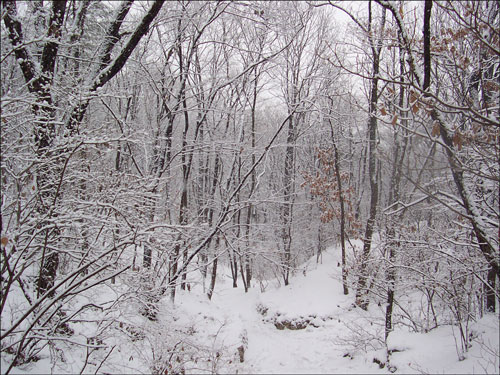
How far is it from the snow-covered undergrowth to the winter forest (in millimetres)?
64

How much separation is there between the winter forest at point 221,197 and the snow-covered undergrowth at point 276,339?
6cm

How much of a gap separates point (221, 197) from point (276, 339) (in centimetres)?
570

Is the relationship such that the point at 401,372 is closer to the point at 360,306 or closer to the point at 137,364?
the point at 360,306

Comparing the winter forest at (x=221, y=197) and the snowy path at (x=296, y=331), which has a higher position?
the winter forest at (x=221, y=197)

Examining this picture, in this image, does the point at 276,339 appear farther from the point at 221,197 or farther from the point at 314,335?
the point at 221,197

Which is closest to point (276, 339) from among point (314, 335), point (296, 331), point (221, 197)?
point (296, 331)

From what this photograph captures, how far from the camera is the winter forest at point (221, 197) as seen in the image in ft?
9.70

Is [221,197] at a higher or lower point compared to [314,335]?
higher

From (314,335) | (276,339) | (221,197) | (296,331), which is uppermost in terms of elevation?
(221,197)

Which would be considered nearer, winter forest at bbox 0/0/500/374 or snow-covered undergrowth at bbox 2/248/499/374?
winter forest at bbox 0/0/500/374

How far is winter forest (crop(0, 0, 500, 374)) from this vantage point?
2.96 m

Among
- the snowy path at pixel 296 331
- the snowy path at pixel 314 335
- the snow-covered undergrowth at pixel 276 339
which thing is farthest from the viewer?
the snowy path at pixel 296 331

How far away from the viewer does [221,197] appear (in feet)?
27.7

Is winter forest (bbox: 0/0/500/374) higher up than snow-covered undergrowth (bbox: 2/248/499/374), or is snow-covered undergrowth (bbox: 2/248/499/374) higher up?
winter forest (bbox: 0/0/500/374)
